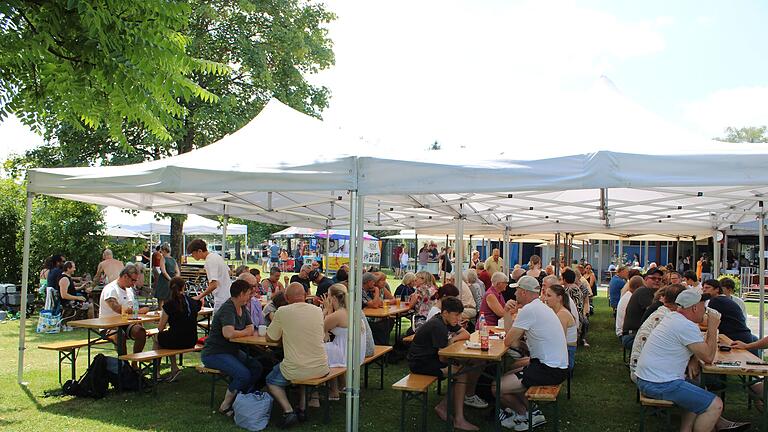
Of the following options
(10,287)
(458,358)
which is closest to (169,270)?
(10,287)

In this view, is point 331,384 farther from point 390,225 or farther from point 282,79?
point 282,79

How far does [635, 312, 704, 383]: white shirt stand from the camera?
498cm

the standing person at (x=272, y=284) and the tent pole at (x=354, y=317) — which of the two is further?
the standing person at (x=272, y=284)

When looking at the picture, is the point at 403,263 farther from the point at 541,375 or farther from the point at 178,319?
the point at 541,375

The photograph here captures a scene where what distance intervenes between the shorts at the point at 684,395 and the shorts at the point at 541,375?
0.79 m

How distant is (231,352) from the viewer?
6.35 metres

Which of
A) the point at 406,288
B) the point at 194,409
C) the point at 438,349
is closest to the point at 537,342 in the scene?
the point at 438,349

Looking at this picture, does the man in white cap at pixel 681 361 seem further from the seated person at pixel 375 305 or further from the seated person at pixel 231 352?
the seated person at pixel 375 305

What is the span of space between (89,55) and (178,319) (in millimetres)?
3521

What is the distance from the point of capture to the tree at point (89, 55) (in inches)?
159

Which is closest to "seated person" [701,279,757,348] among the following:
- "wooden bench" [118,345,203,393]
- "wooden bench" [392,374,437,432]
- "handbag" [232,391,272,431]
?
"wooden bench" [392,374,437,432]

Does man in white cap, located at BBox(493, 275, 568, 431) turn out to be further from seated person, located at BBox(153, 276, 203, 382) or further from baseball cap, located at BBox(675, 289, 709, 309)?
seated person, located at BBox(153, 276, 203, 382)

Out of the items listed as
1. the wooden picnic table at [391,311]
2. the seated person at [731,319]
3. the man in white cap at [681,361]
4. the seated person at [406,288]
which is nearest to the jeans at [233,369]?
the wooden picnic table at [391,311]

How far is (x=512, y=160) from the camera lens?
509cm
